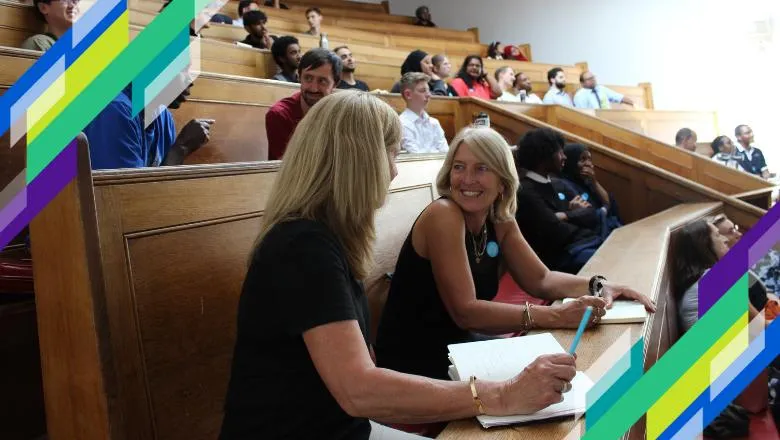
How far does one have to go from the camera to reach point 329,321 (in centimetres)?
47

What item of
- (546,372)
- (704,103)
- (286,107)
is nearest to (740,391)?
(546,372)

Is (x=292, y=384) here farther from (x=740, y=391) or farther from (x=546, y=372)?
(x=740, y=391)

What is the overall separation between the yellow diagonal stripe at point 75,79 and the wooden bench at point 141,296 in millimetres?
201

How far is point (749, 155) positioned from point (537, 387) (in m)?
3.44

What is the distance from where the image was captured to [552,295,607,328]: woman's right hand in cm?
71

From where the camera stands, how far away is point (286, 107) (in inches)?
54.4

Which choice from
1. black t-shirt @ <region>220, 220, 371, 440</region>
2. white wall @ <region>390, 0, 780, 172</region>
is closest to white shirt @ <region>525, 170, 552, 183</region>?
black t-shirt @ <region>220, 220, 371, 440</region>

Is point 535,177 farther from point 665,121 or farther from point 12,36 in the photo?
point 665,121

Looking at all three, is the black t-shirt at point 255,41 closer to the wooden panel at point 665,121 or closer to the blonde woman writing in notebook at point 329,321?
the wooden panel at point 665,121

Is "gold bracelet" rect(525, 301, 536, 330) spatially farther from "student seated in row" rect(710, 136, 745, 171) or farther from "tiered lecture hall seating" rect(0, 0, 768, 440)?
"student seated in row" rect(710, 136, 745, 171)

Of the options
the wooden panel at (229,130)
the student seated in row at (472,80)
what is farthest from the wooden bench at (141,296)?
the student seated in row at (472,80)

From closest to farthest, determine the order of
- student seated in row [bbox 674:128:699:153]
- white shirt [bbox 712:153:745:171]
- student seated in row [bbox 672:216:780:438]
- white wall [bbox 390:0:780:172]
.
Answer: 1. student seated in row [bbox 672:216:780:438]
2. student seated in row [bbox 674:128:699:153]
3. white shirt [bbox 712:153:745:171]
4. white wall [bbox 390:0:780:172]

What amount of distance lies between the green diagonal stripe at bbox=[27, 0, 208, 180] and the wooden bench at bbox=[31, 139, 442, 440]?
6 centimetres

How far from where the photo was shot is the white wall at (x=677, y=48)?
389cm
